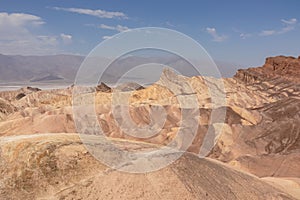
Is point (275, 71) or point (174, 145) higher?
point (275, 71)

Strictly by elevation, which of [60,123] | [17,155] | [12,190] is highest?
[17,155]

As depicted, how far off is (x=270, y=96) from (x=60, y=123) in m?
36.6

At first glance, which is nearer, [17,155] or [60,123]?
[17,155]

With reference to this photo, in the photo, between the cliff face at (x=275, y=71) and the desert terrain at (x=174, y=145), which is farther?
the cliff face at (x=275, y=71)

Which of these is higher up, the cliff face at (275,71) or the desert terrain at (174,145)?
the cliff face at (275,71)

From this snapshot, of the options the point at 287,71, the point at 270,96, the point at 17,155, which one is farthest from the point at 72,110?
the point at 287,71

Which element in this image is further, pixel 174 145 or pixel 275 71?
pixel 275 71

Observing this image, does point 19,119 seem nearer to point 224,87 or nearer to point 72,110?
point 72,110

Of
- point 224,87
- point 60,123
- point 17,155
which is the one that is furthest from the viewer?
point 224,87

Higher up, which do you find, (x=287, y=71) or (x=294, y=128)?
(x=287, y=71)

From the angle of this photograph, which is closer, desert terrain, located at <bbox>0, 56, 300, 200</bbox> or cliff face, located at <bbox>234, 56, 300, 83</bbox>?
desert terrain, located at <bbox>0, 56, 300, 200</bbox>

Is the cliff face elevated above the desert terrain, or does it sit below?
above

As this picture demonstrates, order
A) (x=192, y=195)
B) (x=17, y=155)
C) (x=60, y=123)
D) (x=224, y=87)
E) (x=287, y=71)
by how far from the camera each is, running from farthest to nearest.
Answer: (x=287, y=71), (x=224, y=87), (x=60, y=123), (x=17, y=155), (x=192, y=195)

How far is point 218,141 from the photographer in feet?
93.1
